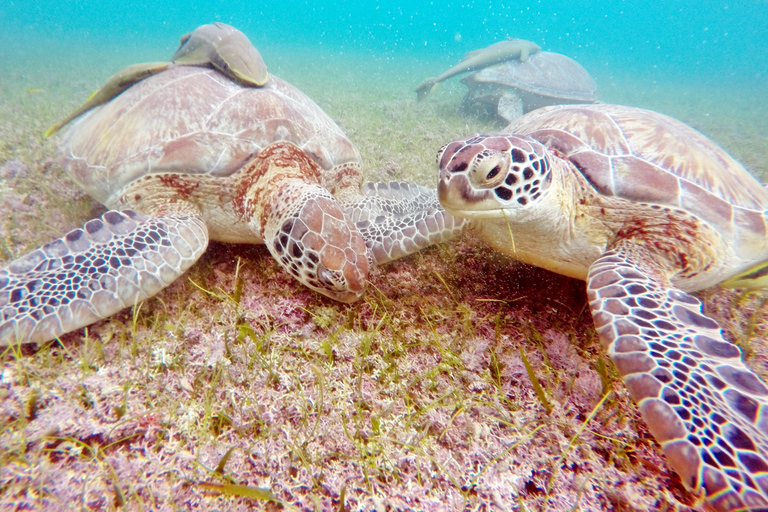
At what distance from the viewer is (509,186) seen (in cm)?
184

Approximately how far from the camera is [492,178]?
1814 millimetres

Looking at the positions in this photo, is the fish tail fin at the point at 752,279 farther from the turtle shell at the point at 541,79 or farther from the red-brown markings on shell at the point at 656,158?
the turtle shell at the point at 541,79

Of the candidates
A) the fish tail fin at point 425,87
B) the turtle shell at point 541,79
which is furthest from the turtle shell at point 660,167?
the fish tail fin at point 425,87

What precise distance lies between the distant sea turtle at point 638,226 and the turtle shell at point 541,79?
7.09 m

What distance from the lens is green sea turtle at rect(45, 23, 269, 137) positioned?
3070 mm

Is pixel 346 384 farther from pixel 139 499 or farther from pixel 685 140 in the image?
pixel 685 140

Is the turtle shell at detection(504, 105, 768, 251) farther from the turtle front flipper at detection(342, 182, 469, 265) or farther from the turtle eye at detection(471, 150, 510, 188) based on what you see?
the turtle front flipper at detection(342, 182, 469, 265)

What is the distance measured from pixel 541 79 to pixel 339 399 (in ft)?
32.9

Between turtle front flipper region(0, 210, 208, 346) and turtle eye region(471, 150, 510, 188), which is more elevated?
turtle eye region(471, 150, 510, 188)

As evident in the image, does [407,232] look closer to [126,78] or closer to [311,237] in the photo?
[311,237]

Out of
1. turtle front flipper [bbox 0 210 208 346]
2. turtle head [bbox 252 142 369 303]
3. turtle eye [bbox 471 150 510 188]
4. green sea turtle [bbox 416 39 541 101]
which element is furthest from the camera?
green sea turtle [bbox 416 39 541 101]

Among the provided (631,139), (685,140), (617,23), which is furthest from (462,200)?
(617,23)

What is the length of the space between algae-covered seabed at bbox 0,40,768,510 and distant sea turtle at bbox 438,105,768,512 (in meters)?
0.31

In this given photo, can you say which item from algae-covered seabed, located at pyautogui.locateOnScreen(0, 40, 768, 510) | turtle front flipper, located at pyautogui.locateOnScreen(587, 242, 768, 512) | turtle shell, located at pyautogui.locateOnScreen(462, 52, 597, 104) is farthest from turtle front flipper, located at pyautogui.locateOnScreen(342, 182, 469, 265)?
turtle shell, located at pyautogui.locateOnScreen(462, 52, 597, 104)
